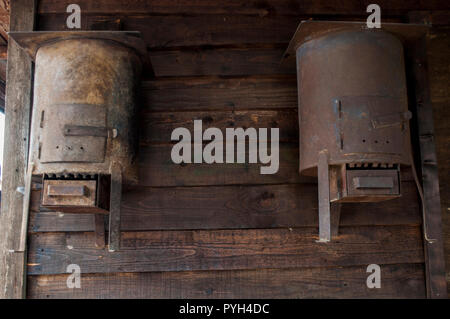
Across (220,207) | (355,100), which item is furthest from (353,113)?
(220,207)

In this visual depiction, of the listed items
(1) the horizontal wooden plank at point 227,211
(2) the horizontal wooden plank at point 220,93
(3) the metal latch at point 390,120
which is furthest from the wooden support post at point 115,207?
(3) the metal latch at point 390,120

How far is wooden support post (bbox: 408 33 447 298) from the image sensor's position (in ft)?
6.95

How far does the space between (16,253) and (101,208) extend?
65 cm

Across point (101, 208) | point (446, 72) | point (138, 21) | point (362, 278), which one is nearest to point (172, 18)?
point (138, 21)

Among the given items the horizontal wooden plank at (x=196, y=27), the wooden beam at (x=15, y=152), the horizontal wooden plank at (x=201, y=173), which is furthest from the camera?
the horizontal wooden plank at (x=196, y=27)

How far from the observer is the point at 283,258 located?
2.14 metres

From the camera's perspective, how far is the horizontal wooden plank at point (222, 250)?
212 cm

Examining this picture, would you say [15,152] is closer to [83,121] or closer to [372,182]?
[83,121]

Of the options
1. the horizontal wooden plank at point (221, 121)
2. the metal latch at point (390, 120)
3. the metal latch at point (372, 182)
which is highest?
the horizontal wooden plank at point (221, 121)

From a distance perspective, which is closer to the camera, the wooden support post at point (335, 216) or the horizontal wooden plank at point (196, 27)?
the wooden support post at point (335, 216)

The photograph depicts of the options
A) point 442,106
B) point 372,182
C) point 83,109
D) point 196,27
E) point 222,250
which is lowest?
point 222,250

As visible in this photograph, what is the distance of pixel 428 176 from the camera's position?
7.20 ft

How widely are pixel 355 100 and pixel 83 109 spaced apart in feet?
3.92

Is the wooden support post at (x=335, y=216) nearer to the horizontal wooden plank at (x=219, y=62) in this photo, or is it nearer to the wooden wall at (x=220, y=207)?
the wooden wall at (x=220, y=207)
